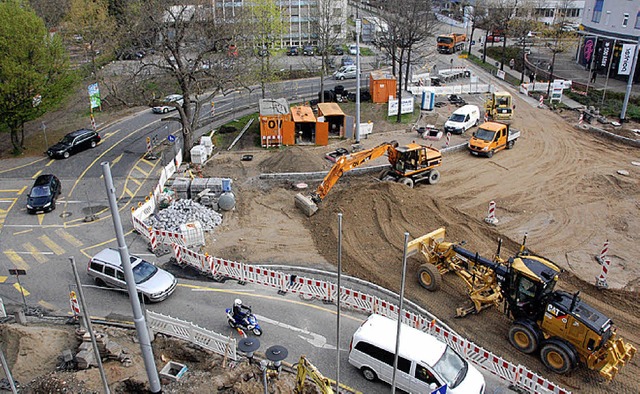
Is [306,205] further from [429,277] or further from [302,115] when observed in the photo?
[302,115]

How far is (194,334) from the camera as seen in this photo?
54.7 ft

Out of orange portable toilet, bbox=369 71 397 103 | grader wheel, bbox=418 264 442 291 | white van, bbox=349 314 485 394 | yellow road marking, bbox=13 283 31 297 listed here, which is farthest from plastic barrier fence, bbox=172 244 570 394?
orange portable toilet, bbox=369 71 397 103

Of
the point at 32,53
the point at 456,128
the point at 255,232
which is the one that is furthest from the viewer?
the point at 456,128

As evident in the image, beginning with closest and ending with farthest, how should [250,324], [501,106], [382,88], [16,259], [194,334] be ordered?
[194,334]
[250,324]
[16,259]
[501,106]
[382,88]

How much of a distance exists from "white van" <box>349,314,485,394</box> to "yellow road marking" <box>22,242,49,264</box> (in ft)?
47.0

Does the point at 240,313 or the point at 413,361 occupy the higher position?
the point at 413,361

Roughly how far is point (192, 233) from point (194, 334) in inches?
273

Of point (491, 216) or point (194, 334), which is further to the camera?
point (491, 216)

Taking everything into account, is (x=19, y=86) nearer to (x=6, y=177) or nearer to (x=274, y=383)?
(x=6, y=177)

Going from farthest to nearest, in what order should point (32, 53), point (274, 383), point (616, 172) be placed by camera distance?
point (32, 53)
point (616, 172)
point (274, 383)

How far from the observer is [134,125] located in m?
40.8

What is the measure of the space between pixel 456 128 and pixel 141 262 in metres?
25.0

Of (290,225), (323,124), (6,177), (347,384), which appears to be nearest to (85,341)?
(347,384)

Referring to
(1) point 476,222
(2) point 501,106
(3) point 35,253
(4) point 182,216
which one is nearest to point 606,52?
(2) point 501,106
